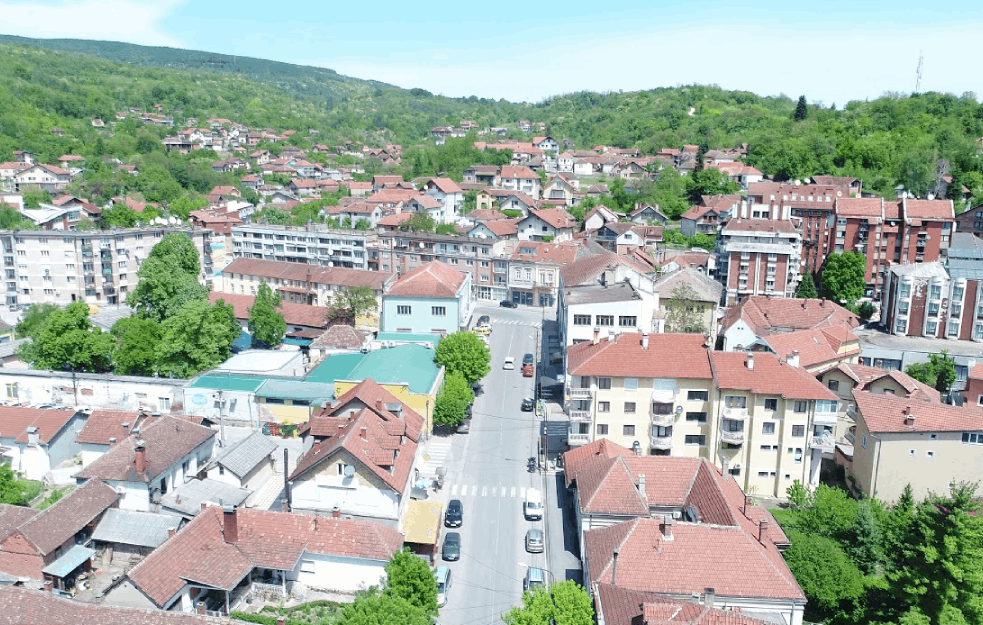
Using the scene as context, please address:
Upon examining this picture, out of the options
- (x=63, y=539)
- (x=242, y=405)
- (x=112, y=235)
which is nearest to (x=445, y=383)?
(x=242, y=405)

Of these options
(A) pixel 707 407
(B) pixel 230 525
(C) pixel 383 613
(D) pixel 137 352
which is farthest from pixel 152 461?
(A) pixel 707 407

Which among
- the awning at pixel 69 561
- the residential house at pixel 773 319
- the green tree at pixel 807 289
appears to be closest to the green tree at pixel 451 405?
the awning at pixel 69 561

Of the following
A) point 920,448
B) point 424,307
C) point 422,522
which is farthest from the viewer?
point 424,307

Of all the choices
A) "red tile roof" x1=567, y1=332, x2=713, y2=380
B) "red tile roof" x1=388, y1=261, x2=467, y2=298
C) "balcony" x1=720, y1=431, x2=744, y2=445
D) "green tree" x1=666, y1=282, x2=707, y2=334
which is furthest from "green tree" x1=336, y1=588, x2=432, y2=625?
"green tree" x1=666, y1=282, x2=707, y2=334

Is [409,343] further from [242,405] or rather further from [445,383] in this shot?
[242,405]

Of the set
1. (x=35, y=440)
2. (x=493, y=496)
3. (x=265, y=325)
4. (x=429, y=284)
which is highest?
(x=429, y=284)

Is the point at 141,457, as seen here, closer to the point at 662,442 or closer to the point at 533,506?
the point at 533,506

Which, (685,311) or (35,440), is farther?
(685,311)

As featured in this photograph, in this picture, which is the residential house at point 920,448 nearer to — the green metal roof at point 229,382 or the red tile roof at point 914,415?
the red tile roof at point 914,415
